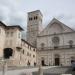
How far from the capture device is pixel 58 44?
5844 centimetres

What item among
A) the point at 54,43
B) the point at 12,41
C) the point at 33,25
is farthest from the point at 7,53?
the point at 33,25

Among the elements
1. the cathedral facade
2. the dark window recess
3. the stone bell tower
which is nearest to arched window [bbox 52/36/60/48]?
the cathedral facade

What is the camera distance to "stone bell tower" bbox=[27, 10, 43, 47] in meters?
62.7

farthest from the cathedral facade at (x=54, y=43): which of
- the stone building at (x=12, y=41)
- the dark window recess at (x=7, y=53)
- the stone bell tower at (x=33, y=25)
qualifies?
the dark window recess at (x=7, y=53)

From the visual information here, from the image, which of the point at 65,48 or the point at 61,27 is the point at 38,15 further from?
the point at 65,48

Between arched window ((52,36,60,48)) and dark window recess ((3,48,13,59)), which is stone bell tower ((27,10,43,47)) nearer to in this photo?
arched window ((52,36,60,48))

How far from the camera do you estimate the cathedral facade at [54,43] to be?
5597 cm

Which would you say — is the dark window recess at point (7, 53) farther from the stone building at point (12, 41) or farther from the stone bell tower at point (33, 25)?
the stone bell tower at point (33, 25)

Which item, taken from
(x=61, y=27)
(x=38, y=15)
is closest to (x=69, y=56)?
(x=61, y=27)

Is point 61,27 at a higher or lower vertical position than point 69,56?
higher

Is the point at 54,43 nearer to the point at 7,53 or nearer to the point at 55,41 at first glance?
the point at 55,41

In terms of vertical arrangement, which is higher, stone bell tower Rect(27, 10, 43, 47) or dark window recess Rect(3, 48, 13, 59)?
stone bell tower Rect(27, 10, 43, 47)

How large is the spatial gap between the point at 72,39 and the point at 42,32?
32.1ft

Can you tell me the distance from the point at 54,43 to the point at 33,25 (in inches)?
396
